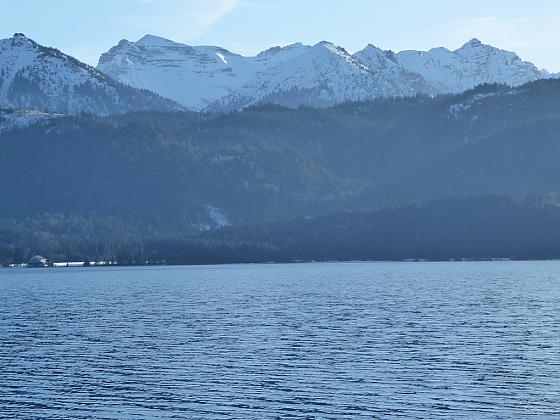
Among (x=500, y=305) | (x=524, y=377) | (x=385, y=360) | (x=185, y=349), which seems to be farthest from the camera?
(x=500, y=305)

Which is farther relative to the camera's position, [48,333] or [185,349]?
[48,333]

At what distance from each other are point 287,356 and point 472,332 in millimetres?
26615

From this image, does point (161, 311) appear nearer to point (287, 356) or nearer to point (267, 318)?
point (267, 318)

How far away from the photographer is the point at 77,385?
10312 centimetres

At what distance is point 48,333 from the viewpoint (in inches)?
5684

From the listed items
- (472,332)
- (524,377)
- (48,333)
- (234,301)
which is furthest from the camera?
(234,301)

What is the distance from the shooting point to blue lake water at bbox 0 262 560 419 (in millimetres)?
91625

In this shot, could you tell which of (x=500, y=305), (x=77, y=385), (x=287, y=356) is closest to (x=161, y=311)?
(x=500, y=305)

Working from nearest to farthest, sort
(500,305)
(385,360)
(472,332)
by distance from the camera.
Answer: (385,360) → (472,332) → (500,305)

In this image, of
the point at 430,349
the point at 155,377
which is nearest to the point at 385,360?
the point at 430,349

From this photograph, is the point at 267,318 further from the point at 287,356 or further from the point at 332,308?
the point at 287,356

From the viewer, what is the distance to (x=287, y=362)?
113m

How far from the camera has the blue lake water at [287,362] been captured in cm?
9162

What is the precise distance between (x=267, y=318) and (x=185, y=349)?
3401 centimetres
